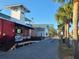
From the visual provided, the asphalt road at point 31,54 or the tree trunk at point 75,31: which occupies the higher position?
the tree trunk at point 75,31

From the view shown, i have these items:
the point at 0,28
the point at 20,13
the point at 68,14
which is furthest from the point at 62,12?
the point at 20,13

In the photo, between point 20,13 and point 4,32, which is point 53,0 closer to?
point 4,32

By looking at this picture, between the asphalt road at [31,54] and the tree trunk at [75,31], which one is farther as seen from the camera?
the asphalt road at [31,54]

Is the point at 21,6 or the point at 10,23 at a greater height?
the point at 21,6

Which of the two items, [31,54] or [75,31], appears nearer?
[75,31]

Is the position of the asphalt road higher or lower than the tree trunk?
lower

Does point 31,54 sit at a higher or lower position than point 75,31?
lower

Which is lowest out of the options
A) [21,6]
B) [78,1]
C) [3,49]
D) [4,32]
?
[3,49]

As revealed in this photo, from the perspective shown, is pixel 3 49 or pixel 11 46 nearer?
pixel 3 49

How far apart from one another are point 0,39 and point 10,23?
316cm

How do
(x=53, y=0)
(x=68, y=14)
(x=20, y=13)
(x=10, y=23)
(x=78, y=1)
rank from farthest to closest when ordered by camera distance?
(x=20, y=13)
(x=68, y=14)
(x=10, y=23)
(x=53, y=0)
(x=78, y=1)

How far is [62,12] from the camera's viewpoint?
152ft

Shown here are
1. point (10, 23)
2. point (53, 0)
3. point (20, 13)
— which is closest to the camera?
point (53, 0)

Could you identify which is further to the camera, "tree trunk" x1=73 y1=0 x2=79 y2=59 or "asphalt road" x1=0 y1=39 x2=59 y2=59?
"asphalt road" x1=0 y1=39 x2=59 y2=59
